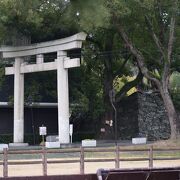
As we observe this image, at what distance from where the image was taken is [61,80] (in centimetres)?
4212

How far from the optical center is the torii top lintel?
41.2 metres

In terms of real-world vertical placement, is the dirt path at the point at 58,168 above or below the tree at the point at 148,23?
below

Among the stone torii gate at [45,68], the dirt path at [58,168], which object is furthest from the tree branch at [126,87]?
the dirt path at [58,168]

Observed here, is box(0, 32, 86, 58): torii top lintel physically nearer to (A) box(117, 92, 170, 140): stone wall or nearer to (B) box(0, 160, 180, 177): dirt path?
(A) box(117, 92, 170, 140): stone wall

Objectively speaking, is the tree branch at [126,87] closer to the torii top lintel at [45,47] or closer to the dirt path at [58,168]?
the torii top lintel at [45,47]

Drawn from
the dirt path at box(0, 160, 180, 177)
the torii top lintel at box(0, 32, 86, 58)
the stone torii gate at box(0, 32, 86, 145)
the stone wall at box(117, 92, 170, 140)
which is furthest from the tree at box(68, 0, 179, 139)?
the dirt path at box(0, 160, 180, 177)

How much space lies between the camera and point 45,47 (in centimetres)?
4397

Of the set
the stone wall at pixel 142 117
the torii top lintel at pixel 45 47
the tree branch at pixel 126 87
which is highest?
the torii top lintel at pixel 45 47

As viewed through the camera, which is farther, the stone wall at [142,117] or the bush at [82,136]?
the stone wall at [142,117]

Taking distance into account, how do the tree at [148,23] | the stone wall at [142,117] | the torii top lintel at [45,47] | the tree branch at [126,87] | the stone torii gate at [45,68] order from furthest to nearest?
the stone wall at [142,117], the tree branch at [126,87], the stone torii gate at [45,68], the torii top lintel at [45,47], the tree at [148,23]

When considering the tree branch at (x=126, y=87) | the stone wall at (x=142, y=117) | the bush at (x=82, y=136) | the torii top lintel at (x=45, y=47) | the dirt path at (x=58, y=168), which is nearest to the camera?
the dirt path at (x=58, y=168)

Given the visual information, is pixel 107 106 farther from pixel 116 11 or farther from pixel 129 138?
pixel 116 11

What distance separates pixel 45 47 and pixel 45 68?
1825mm

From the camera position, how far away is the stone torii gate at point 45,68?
41781mm
